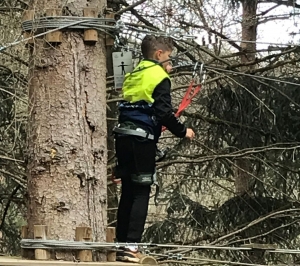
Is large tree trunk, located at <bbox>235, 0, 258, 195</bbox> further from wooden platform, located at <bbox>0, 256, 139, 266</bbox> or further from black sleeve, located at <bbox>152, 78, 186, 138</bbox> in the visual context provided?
wooden platform, located at <bbox>0, 256, 139, 266</bbox>

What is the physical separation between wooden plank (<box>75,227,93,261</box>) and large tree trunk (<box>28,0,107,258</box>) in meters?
0.07

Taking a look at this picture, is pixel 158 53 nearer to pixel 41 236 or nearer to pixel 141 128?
pixel 141 128

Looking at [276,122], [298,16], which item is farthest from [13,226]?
[298,16]

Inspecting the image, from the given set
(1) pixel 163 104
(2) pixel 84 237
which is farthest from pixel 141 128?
(2) pixel 84 237

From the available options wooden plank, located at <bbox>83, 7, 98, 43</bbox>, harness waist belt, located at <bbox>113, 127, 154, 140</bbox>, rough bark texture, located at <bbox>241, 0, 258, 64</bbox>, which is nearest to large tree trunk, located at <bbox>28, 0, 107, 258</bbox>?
wooden plank, located at <bbox>83, 7, 98, 43</bbox>

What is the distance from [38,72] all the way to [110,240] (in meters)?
0.79

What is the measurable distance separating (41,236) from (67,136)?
44cm

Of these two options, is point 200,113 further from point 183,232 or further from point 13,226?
point 13,226

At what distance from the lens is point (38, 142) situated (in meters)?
3.28

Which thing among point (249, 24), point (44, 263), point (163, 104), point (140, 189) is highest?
point (249, 24)

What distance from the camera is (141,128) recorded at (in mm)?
3504

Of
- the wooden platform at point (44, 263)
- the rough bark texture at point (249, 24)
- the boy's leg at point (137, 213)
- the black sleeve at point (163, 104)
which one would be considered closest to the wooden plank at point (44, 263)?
the wooden platform at point (44, 263)

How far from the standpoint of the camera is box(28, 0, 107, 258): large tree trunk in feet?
10.5

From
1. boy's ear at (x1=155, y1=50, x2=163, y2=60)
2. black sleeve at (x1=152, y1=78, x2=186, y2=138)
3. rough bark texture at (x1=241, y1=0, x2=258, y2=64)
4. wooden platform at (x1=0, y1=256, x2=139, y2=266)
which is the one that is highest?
rough bark texture at (x1=241, y1=0, x2=258, y2=64)
